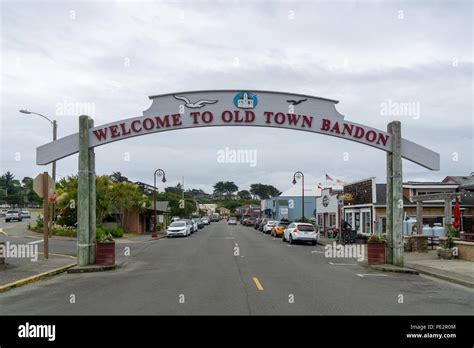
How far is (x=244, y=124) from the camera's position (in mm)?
18203

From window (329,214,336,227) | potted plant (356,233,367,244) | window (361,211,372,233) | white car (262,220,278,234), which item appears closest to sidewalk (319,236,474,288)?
potted plant (356,233,367,244)

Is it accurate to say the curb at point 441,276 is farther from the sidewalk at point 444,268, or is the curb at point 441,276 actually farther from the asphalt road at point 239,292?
the asphalt road at point 239,292

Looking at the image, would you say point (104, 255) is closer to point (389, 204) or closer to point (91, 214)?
point (91, 214)

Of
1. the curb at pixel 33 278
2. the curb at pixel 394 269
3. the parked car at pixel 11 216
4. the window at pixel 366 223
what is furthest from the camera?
the parked car at pixel 11 216

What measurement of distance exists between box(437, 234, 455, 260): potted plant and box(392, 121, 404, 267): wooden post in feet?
14.4

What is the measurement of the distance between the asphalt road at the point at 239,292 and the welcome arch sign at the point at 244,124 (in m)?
Result: 2.79

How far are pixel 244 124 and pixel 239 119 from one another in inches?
10.0

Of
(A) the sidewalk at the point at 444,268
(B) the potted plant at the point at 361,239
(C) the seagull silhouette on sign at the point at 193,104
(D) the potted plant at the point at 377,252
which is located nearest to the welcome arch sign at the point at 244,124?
(C) the seagull silhouette on sign at the point at 193,104

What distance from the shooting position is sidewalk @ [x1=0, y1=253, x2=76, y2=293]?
546 inches

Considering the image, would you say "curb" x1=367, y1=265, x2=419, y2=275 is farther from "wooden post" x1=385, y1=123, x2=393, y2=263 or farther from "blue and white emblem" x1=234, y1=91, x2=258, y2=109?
"blue and white emblem" x1=234, y1=91, x2=258, y2=109

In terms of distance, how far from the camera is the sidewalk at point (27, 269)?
13877 millimetres

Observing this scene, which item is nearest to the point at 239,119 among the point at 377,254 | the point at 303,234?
the point at 377,254
